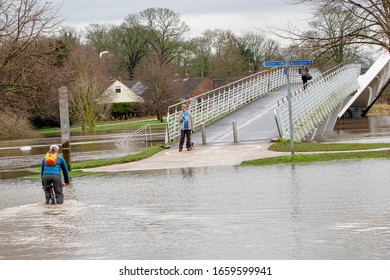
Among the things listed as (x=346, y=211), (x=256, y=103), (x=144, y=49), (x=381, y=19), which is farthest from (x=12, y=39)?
(x=144, y=49)

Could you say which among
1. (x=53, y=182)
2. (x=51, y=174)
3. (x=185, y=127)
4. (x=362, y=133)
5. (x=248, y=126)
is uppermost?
(x=185, y=127)

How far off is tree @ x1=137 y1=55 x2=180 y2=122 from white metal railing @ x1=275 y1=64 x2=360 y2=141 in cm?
3241

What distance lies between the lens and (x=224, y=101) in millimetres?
41594

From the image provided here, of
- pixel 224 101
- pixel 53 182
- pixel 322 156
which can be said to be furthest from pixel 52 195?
pixel 224 101

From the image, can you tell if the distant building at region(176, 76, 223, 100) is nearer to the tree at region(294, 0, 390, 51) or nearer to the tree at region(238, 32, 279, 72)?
the tree at region(238, 32, 279, 72)

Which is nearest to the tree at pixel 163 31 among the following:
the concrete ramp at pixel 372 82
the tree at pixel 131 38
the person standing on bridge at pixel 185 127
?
the tree at pixel 131 38

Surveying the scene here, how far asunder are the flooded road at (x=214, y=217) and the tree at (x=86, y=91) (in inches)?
2112

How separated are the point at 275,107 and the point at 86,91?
3574 centimetres

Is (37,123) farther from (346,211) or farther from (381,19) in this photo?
(346,211)

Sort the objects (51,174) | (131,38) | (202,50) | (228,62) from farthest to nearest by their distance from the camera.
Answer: (202,50), (131,38), (228,62), (51,174)

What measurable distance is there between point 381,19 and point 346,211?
18050 mm

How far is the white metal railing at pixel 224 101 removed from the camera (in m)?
33.8

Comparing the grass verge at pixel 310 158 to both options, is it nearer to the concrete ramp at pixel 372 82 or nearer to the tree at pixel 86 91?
the concrete ramp at pixel 372 82

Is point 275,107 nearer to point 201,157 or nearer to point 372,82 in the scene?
point 201,157
